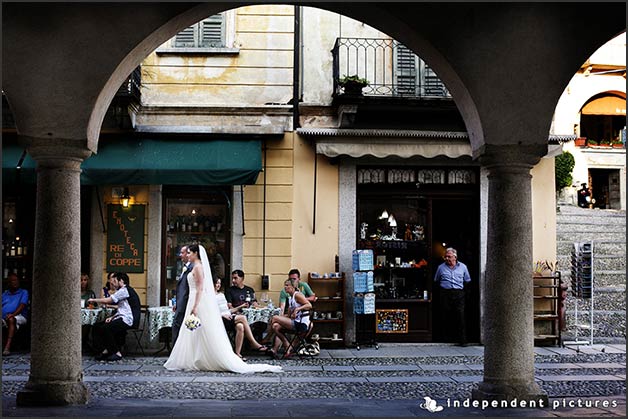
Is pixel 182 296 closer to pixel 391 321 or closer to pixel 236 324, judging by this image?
pixel 236 324

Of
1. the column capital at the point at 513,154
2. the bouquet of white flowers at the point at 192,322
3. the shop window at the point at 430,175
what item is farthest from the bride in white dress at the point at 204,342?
the column capital at the point at 513,154

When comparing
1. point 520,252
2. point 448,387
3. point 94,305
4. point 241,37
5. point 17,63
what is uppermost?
point 241,37

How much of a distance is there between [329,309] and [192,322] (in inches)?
120

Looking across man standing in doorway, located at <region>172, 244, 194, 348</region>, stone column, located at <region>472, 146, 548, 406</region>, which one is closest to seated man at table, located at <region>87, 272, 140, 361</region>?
man standing in doorway, located at <region>172, 244, 194, 348</region>

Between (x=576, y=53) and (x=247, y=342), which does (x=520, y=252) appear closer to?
(x=576, y=53)

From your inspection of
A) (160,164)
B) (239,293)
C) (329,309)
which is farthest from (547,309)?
(160,164)

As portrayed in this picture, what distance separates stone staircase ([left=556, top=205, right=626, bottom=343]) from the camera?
13817mm

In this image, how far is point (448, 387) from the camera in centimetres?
895

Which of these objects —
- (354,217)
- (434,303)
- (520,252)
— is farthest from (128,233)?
(520,252)

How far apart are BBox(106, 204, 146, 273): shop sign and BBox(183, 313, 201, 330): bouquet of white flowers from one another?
246cm

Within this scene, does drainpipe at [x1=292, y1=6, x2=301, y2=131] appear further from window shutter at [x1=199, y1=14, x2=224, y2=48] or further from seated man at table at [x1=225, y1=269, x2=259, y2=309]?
seated man at table at [x1=225, y1=269, x2=259, y2=309]

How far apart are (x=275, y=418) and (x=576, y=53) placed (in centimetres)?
456

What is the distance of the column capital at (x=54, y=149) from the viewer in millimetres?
7117

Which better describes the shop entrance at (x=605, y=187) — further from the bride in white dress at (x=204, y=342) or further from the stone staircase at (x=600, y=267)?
the bride in white dress at (x=204, y=342)
